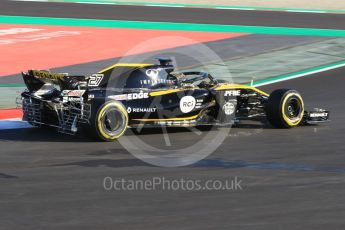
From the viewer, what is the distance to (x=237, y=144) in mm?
13945

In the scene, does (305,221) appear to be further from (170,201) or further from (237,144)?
(237,144)

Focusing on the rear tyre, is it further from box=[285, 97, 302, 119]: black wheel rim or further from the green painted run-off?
the green painted run-off

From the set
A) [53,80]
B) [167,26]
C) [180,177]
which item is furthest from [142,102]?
[167,26]

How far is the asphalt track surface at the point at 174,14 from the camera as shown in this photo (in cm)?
3192

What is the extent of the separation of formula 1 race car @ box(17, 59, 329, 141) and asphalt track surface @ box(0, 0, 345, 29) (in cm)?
1597

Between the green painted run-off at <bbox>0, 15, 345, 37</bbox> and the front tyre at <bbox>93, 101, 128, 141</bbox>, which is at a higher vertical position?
the green painted run-off at <bbox>0, 15, 345, 37</bbox>

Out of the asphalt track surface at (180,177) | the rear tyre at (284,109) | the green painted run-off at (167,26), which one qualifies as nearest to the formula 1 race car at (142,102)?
the rear tyre at (284,109)

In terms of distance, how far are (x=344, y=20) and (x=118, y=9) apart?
30.4 feet

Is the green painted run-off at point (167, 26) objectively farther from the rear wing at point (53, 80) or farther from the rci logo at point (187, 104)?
the rear wing at point (53, 80)

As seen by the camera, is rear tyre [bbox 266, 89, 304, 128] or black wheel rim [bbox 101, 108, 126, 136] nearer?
black wheel rim [bbox 101, 108, 126, 136]

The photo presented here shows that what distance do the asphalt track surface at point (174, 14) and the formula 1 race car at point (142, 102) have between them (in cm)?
1597

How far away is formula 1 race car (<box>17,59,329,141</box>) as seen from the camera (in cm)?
1402

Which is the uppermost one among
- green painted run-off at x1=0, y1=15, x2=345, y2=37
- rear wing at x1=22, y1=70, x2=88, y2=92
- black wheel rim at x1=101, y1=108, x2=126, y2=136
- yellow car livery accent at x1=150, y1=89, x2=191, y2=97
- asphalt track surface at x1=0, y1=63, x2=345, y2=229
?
green painted run-off at x1=0, y1=15, x2=345, y2=37

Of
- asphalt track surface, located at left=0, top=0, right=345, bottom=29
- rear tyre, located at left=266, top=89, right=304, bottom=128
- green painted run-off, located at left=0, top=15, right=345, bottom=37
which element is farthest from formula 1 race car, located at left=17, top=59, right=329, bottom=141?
asphalt track surface, located at left=0, top=0, right=345, bottom=29
